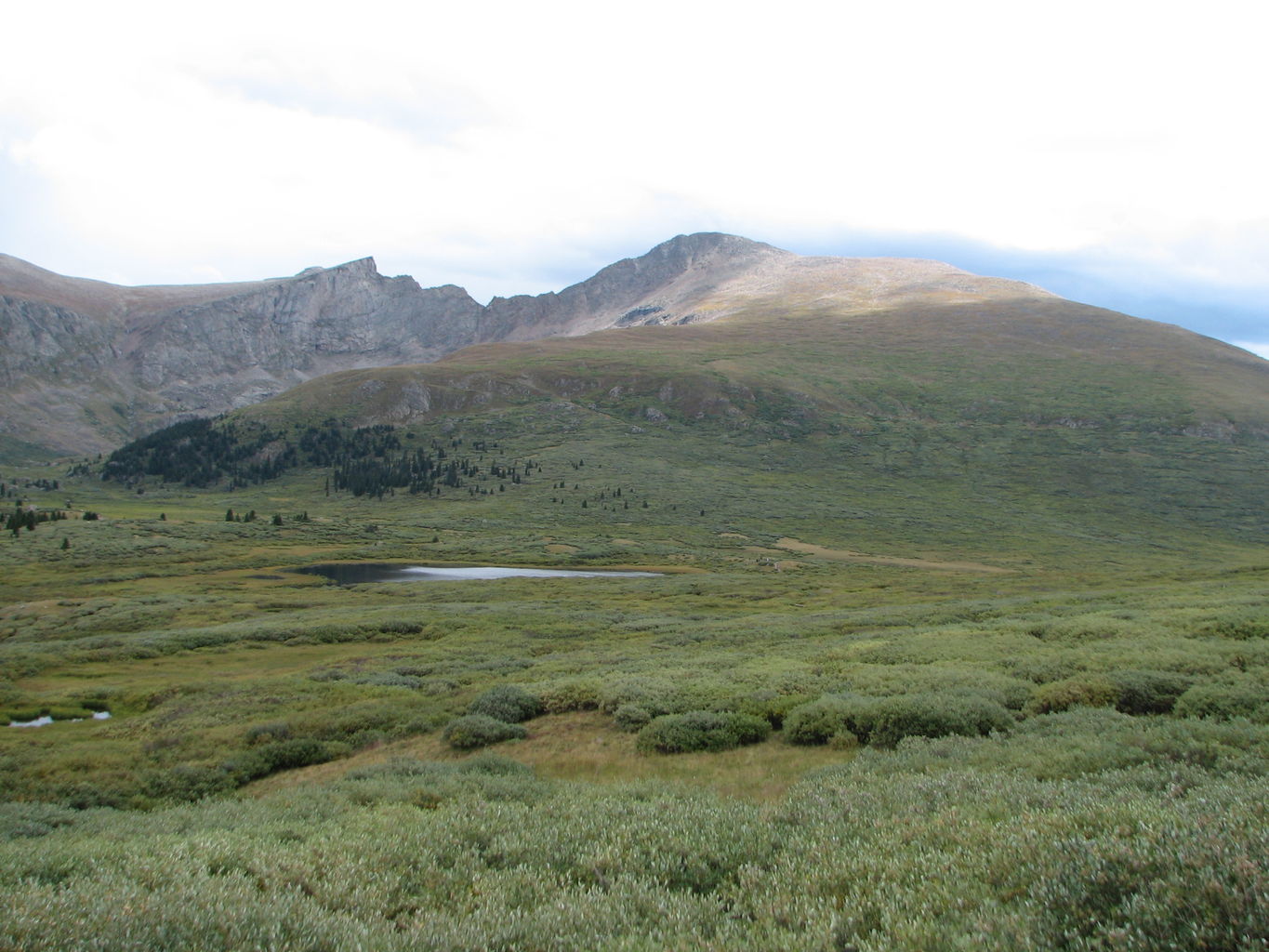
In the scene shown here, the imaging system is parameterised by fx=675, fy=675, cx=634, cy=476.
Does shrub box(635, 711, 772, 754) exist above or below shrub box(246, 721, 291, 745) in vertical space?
above

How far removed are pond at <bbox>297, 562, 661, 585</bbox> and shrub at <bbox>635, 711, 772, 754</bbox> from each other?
59.2 meters

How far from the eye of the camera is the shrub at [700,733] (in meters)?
15.3

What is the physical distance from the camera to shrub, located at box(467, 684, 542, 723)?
1962 centimetres

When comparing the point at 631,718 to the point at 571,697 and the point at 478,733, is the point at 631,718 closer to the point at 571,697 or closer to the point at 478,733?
the point at 571,697

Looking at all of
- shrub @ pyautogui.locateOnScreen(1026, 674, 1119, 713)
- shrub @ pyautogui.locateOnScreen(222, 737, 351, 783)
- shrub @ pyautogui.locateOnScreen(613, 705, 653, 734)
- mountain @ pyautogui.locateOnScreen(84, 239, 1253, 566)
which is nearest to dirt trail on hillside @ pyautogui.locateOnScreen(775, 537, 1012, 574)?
mountain @ pyautogui.locateOnScreen(84, 239, 1253, 566)

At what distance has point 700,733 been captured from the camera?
15.6 metres

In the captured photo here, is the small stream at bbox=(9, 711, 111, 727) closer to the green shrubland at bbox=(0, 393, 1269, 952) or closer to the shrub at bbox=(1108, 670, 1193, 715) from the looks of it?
the green shrubland at bbox=(0, 393, 1269, 952)

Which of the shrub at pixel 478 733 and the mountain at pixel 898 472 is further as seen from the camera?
the mountain at pixel 898 472

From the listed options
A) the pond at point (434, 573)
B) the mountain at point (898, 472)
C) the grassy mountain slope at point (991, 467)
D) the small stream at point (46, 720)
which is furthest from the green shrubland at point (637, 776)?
the grassy mountain slope at point (991, 467)

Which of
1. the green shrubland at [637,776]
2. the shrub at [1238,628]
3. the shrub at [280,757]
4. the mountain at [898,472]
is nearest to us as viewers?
the green shrubland at [637,776]

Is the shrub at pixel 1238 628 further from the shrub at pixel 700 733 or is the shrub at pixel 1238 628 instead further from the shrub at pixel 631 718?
the shrub at pixel 631 718

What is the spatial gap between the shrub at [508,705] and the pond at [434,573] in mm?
53193

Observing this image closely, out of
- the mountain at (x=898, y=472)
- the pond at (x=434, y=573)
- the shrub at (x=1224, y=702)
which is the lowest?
the pond at (x=434, y=573)

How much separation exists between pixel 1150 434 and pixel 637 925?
209909mm
